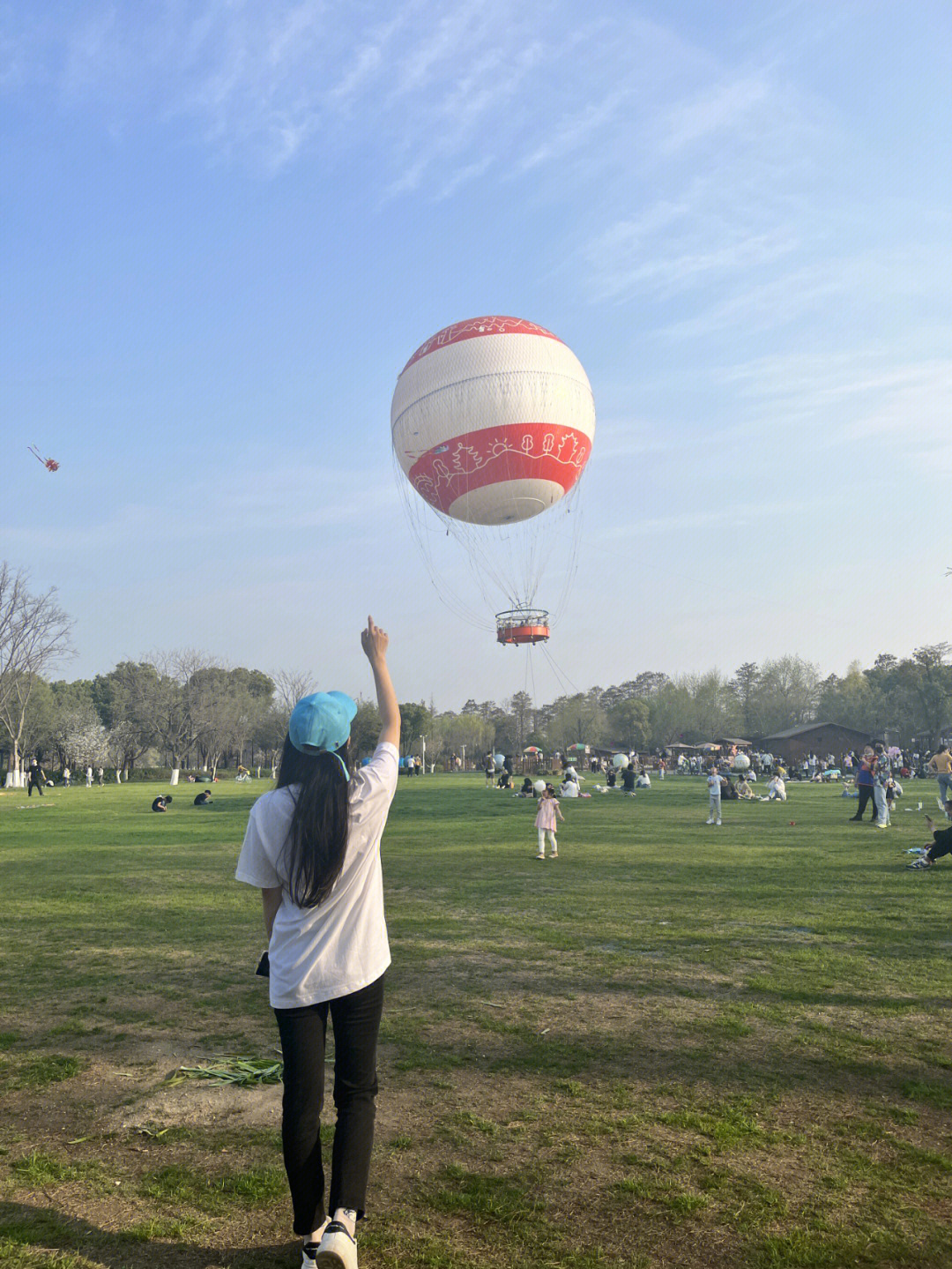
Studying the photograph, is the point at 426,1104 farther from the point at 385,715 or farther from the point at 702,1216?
the point at 385,715

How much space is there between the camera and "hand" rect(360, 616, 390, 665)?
13.0ft

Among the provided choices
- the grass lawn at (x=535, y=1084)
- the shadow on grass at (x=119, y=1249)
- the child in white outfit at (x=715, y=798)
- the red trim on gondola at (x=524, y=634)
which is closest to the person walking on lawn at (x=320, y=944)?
the shadow on grass at (x=119, y=1249)

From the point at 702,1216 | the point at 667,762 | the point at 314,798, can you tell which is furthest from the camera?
the point at 667,762

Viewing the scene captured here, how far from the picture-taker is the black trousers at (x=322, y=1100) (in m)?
3.12

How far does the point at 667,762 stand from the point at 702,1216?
7382 cm

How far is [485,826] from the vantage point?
23.1m

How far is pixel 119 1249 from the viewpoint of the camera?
3316 mm

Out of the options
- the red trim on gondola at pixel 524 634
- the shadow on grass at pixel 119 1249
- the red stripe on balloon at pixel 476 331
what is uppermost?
the red stripe on balloon at pixel 476 331

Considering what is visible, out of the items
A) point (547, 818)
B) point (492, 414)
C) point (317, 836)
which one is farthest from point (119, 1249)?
point (492, 414)

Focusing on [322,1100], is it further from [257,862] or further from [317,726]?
[317,726]

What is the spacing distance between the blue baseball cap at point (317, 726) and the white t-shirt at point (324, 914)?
0.18m

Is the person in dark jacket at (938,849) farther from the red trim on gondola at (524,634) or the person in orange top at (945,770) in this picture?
the red trim on gondola at (524,634)

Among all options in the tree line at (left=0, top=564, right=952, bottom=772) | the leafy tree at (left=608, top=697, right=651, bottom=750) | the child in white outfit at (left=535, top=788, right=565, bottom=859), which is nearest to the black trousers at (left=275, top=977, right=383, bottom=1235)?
the child in white outfit at (left=535, top=788, right=565, bottom=859)

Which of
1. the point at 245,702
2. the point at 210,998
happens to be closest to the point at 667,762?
the point at 245,702
